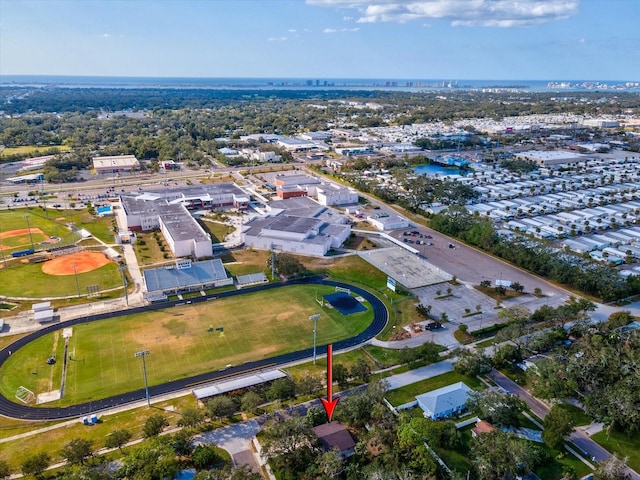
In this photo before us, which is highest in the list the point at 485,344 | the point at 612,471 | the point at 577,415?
the point at 612,471

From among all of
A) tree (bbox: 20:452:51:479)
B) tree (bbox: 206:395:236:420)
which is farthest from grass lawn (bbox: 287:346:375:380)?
tree (bbox: 20:452:51:479)

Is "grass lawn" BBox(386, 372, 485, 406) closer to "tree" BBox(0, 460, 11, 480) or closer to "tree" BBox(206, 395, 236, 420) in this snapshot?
"tree" BBox(206, 395, 236, 420)

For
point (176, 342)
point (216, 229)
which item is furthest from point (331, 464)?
point (216, 229)

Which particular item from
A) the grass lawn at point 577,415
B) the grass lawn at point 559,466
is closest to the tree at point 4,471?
the grass lawn at point 559,466

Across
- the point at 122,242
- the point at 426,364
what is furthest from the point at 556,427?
the point at 122,242

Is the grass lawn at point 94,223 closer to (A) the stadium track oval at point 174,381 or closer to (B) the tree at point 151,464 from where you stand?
(A) the stadium track oval at point 174,381

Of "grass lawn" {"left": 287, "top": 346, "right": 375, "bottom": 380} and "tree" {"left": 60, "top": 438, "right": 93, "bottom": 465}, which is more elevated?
"tree" {"left": 60, "top": 438, "right": 93, "bottom": 465}

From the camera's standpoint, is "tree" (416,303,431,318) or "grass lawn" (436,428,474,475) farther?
"tree" (416,303,431,318)

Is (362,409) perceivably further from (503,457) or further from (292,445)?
(503,457)
